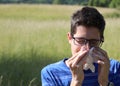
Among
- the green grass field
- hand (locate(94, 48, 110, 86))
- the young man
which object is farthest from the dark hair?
the green grass field

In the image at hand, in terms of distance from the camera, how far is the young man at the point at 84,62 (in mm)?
1763

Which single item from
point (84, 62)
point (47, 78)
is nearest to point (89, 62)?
point (84, 62)

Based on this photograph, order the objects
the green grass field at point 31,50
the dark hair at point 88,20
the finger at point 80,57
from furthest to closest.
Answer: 1. the green grass field at point 31,50
2. the dark hair at point 88,20
3. the finger at point 80,57

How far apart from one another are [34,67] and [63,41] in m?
1.72

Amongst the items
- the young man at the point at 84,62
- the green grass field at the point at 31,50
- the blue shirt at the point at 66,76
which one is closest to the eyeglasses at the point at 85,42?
the young man at the point at 84,62

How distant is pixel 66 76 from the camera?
1.90 m

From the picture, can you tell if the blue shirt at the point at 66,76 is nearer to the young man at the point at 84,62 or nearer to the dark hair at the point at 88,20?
the young man at the point at 84,62

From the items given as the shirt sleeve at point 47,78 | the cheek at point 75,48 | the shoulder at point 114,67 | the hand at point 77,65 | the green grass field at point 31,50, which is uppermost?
the cheek at point 75,48

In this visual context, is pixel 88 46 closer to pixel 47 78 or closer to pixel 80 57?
pixel 80 57

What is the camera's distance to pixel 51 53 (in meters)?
5.92

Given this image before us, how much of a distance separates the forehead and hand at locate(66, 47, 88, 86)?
0.08 metres

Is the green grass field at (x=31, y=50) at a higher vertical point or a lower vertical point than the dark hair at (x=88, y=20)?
lower

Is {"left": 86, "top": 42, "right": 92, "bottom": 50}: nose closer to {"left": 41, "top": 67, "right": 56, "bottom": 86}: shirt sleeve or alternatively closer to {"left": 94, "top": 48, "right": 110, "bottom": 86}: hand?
{"left": 94, "top": 48, "right": 110, "bottom": 86}: hand

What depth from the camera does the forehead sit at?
6.03 feet
